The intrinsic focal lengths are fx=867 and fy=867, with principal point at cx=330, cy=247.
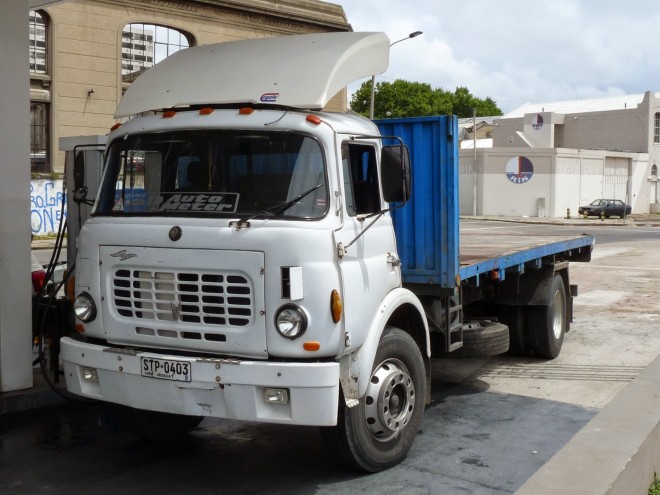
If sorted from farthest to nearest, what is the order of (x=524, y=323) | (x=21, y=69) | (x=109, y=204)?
(x=524, y=323)
(x=21, y=69)
(x=109, y=204)

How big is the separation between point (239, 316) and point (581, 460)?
6.78ft

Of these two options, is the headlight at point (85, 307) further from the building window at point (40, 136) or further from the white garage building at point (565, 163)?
the white garage building at point (565, 163)

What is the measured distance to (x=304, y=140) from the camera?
17.8ft

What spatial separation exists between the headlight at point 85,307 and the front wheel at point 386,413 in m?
1.66

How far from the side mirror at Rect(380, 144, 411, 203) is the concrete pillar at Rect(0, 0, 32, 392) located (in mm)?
3447

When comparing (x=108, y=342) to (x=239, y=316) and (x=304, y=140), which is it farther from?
(x=304, y=140)

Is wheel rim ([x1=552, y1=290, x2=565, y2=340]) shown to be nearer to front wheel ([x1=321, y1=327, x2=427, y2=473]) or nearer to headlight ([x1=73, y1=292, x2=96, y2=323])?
front wheel ([x1=321, y1=327, x2=427, y2=473])

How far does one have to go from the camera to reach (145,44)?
1346 inches

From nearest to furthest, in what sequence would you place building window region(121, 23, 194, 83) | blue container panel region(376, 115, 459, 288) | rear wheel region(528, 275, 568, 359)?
1. blue container panel region(376, 115, 459, 288)
2. rear wheel region(528, 275, 568, 359)
3. building window region(121, 23, 194, 83)

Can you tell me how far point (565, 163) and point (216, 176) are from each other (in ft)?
175

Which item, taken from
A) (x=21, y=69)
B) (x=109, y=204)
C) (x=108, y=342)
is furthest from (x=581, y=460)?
(x=21, y=69)

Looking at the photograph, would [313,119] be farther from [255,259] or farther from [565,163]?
[565,163]

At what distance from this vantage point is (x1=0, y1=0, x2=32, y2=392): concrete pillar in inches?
289

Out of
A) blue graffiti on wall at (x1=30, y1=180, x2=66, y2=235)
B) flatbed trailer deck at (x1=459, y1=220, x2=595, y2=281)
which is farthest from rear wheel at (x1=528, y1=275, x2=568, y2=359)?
blue graffiti on wall at (x1=30, y1=180, x2=66, y2=235)
